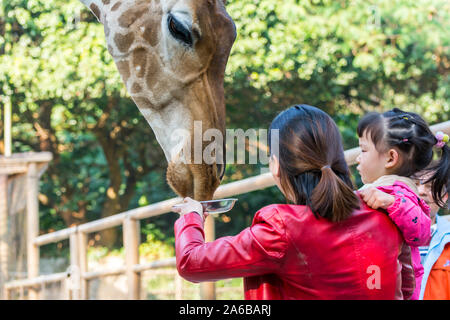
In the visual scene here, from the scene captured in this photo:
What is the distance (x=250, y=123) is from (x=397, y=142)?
6.28m

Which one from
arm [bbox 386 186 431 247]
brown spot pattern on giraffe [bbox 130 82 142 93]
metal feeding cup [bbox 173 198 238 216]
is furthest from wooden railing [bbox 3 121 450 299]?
arm [bbox 386 186 431 247]

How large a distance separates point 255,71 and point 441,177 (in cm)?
567

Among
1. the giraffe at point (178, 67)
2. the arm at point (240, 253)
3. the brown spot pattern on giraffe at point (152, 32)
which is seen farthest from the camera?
the brown spot pattern on giraffe at point (152, 32)

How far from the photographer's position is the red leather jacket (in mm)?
1336

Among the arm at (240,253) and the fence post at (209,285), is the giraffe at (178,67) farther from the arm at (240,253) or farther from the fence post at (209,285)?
A: the fence post at (209,285)

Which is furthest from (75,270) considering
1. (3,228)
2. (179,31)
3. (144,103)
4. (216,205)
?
(216,205)

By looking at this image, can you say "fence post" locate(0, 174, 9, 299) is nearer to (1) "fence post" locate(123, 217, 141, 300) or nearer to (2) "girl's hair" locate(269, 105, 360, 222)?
(1) "fence post" locate(123, 217, 141, 300)

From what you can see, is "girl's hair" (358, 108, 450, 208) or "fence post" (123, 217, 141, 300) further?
"fence post" (123, 217, 141, 300)

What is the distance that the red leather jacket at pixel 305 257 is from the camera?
134 centimetres

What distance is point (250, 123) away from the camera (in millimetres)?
8141

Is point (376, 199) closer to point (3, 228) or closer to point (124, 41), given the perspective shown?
point (124, 41)

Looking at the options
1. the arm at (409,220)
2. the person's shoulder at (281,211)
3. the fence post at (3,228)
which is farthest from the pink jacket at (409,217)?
the fence post at (3,228)

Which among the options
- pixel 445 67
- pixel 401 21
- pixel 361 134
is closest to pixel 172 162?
pixel 361 134

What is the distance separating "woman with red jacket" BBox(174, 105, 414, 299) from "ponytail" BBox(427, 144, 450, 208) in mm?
652
